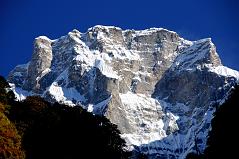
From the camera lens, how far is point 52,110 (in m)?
94.9

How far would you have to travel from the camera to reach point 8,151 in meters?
72.5

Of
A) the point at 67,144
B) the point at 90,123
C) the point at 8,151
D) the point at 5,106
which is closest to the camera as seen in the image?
the point at 8,151

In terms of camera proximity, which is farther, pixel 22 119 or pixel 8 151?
pixel 22 119

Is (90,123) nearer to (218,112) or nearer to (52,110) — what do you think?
(52,110)

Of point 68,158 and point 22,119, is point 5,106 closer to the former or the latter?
point 22,119

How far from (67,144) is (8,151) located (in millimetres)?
18084

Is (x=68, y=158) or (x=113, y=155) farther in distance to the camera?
(x=113, y=155)

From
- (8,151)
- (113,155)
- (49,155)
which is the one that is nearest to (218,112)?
(113,155)

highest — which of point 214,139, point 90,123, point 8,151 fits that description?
point 90,123

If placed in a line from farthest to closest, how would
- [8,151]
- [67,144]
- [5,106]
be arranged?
1. [67,144]
2. [5,106]
3. [8,151]

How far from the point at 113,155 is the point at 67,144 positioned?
8.09 m

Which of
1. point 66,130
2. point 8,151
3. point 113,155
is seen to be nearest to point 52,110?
point 66,130

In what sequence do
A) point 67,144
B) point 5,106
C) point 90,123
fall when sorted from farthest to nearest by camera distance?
point 90,123, point 67,144, point 5,106

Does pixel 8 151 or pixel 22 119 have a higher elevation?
pixel 22 119
